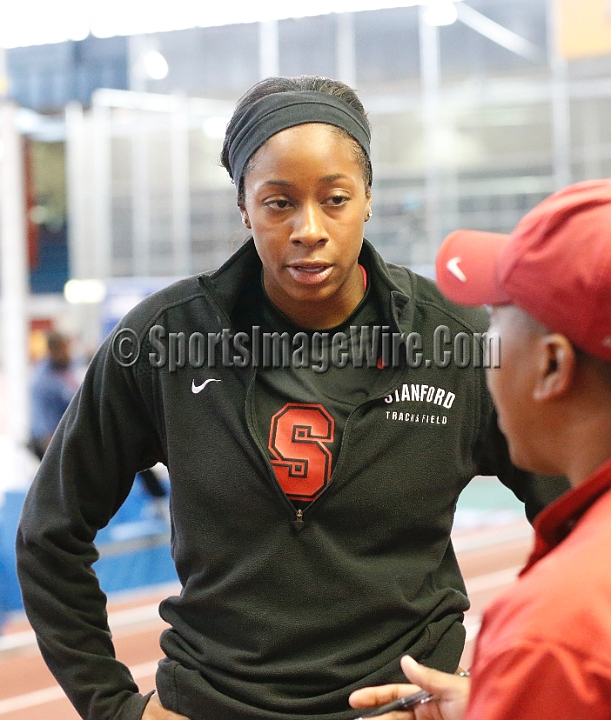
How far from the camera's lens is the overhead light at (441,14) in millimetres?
10186

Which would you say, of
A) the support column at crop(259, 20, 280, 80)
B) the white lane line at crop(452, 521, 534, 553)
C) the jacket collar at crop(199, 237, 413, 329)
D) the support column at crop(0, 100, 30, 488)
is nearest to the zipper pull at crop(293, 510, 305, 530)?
the jacket collar at crop(199, 237, 413, 329)

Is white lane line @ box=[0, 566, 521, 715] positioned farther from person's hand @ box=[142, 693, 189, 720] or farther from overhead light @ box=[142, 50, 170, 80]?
overhead light @ box=[142, 50, 170, 80]

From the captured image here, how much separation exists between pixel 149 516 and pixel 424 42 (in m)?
6.34

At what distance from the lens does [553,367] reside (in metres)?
0.96

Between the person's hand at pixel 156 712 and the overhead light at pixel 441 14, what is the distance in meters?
9.62

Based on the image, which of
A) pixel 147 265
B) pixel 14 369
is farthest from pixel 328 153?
pixel 147 265

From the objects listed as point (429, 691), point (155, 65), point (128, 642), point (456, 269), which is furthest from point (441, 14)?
point (429, 691)

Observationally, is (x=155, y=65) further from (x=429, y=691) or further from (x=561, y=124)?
(x=429, y=691)

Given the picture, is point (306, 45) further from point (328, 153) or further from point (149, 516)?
point (328, 153)

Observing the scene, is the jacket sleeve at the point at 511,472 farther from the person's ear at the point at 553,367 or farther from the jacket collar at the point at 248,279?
the person's ear at the point at 553,367

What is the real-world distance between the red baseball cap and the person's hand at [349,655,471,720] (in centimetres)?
41

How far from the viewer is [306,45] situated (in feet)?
34.3

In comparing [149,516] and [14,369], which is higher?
[14,369]

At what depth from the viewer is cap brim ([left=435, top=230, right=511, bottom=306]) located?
1035 mm
